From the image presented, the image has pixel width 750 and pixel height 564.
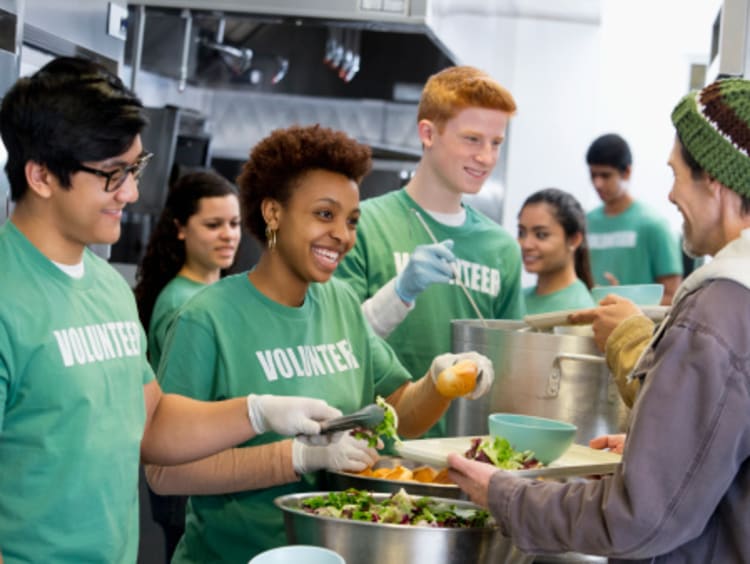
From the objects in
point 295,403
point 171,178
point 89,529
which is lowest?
point 89,529

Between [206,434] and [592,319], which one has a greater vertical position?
[592,319]

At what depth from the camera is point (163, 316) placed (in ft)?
11.6

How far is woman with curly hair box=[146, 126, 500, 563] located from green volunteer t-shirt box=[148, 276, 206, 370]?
4.52 ft

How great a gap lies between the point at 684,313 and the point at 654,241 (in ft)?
12.0

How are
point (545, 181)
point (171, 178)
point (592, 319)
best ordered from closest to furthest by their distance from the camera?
point (592, 319), point (171, 178), point (545, 181)

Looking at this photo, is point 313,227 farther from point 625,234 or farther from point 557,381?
point 625,234

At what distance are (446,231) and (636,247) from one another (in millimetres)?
2423

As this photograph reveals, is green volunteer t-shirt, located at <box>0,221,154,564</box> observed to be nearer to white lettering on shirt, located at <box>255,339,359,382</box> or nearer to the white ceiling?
white lettering on shirt, located at <box>255,339,359,382</box>

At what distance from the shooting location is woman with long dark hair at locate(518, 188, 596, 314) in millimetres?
3762

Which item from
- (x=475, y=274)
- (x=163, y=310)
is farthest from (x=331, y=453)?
(x=163, y=310)

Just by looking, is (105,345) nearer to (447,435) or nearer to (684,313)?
(684,313)

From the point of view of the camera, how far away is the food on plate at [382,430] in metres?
1.79

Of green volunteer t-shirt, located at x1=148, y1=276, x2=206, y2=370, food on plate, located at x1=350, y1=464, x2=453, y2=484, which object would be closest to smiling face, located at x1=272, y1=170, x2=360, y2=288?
food on plate, located at x1=350, y1=464, x2=453, y2=484

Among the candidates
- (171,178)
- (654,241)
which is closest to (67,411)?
(171,178)
